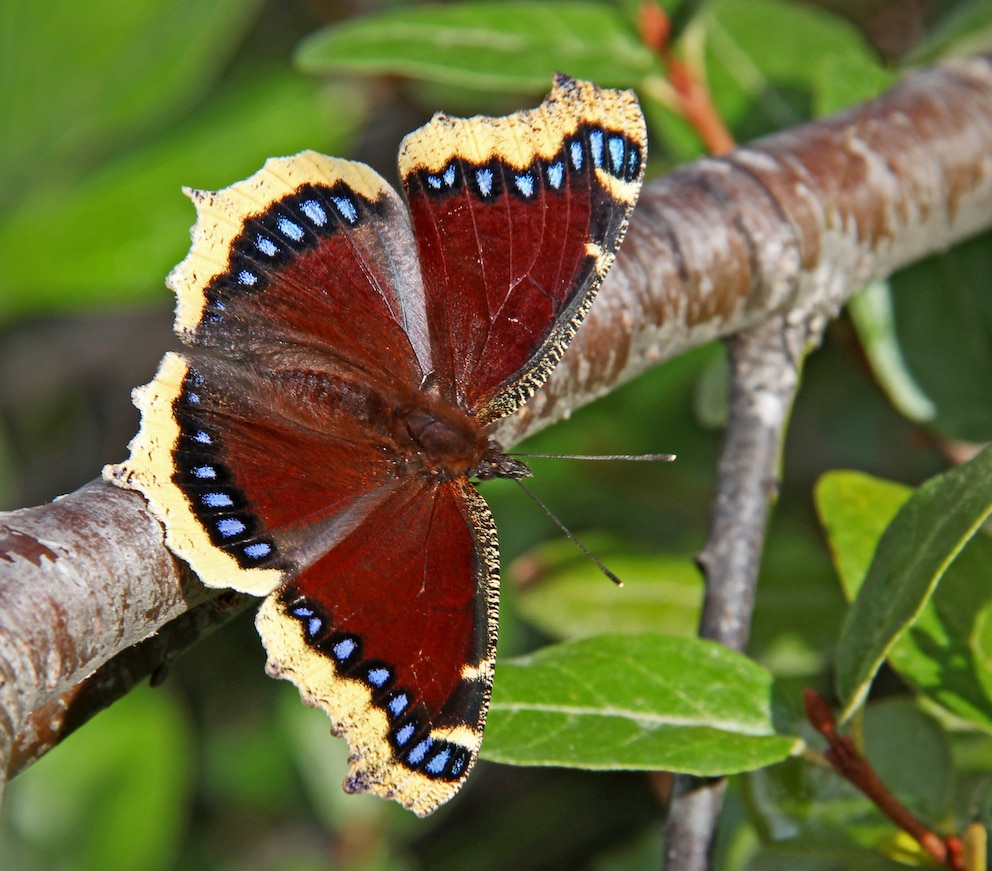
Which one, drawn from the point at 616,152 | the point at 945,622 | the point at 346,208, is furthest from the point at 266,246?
the point at 945,622

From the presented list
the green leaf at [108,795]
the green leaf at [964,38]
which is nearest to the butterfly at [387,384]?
the green leaf at [964,38]

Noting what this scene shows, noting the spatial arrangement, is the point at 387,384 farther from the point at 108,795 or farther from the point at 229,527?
the point at 108,795

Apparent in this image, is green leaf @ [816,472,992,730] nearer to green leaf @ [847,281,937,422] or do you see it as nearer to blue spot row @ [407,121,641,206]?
green leaf @ [847,281,937,422]

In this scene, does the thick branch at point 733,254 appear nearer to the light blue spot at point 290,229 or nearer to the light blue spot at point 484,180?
the light blue spot at point 484,180

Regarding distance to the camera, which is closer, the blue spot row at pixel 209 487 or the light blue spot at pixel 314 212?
the blue spot row at pixel 209 487

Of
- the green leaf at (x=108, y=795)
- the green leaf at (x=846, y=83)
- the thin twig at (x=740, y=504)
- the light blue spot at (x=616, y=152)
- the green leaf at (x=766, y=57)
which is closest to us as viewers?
the thin twig at (x=740, y=504)

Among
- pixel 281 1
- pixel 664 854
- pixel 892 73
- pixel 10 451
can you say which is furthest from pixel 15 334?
pixel 664 854

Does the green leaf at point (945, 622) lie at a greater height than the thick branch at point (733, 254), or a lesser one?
lesser

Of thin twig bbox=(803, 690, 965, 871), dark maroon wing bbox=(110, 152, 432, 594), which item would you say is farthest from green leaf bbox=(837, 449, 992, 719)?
dark maroon wing bbox=(110, 152, 432, 594)
